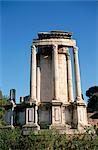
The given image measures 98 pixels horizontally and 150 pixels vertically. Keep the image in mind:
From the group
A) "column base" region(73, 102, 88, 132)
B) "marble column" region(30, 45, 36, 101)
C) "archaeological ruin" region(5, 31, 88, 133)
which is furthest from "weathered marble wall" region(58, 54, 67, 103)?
"marble column" region(30, 45, 36, 101)

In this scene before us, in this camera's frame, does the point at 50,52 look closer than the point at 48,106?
No

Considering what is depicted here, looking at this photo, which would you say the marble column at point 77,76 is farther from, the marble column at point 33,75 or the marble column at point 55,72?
the marble column at point 33,75

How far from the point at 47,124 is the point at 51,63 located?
431 cm

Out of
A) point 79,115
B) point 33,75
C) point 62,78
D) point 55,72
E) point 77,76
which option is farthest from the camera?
point 62,78

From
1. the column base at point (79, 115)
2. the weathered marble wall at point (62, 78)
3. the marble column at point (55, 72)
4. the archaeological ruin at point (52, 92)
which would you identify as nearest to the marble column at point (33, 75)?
the archaeological ruin at point (52, 92)

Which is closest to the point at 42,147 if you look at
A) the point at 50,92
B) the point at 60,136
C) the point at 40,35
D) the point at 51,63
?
the point at 60,136

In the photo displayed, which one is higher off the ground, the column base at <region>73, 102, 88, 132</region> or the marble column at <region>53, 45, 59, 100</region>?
the marble column at <region>53, 45, 59, 100</region>

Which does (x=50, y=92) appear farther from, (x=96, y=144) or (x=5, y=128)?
(x=96, y=144)

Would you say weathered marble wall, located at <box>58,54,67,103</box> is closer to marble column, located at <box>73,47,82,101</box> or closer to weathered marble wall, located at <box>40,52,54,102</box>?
weathered marble wall, located at <box>40,52,54,102</box>

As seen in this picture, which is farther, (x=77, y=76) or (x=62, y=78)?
(x=62, y=78)

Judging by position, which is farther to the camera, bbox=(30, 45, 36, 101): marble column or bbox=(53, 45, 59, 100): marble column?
bbox=(30, 45, 36, 101): marble column

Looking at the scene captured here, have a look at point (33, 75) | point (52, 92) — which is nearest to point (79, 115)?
point (52, 92)

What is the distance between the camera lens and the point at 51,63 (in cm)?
1980

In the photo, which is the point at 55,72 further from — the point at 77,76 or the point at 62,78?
the point at 77,76
